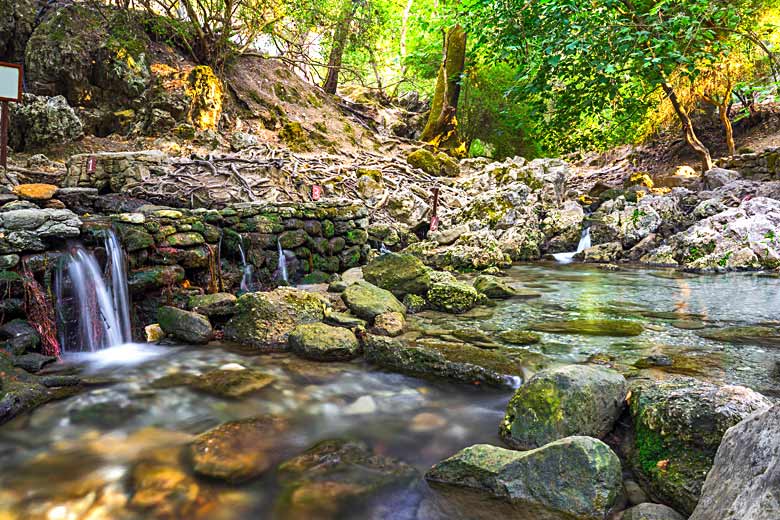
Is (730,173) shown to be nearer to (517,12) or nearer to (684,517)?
(517,12)

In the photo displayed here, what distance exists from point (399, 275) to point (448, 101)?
14.2m

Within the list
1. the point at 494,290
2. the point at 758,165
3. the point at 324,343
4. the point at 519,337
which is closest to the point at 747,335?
the point at 519,337

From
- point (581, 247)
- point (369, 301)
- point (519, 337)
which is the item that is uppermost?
point (581, 247)

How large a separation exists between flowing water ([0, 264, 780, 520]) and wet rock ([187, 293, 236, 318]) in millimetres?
560

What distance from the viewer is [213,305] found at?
5.51 m

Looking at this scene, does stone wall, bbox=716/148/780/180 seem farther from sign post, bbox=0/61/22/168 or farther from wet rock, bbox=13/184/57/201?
sign post, bbox=0/61/22/168

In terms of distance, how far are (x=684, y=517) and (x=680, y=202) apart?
13817mm

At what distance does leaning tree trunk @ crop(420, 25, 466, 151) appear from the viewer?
1905 centimetres

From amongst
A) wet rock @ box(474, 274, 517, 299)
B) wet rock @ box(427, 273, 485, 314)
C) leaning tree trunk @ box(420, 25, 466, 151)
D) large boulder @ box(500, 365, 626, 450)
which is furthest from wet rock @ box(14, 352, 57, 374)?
leaning tree trunk @ box(420, 25, 466, 151)

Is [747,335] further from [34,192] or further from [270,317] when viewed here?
[34,192]

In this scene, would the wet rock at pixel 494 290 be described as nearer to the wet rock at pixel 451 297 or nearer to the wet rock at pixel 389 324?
the wet rock at pixel 451 297

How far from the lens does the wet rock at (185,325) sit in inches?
202

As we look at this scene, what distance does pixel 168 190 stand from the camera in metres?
8.95

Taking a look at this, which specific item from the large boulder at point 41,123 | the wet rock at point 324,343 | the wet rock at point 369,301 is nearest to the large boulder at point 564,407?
the wet rock at point 324,343
